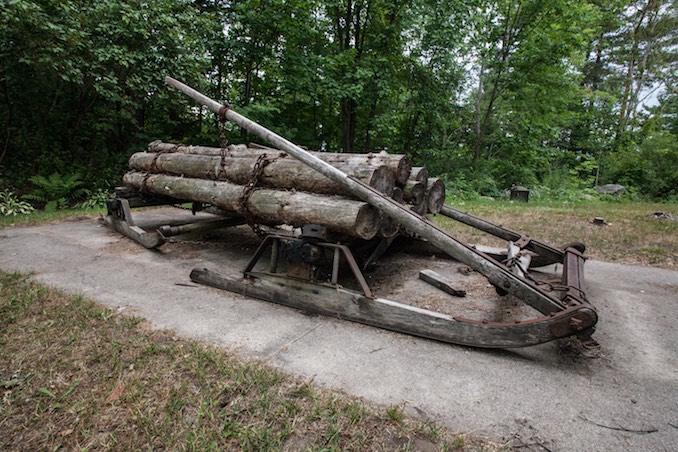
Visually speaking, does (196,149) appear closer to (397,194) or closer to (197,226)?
(197,226)

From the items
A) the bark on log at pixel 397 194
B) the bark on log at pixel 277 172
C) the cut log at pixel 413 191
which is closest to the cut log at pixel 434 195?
the cut log at pixel 413 191

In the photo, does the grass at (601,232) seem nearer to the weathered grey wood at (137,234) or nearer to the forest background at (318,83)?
the forest background at (318,83)

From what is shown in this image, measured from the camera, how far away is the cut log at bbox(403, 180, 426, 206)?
4.02 metres

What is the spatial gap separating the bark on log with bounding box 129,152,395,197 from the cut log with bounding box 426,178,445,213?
740 millimetres

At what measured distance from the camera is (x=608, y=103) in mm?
19953

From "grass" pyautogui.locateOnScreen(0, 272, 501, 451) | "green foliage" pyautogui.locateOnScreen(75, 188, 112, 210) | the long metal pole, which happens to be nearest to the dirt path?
"grass" pyautogui.locateOnScreen(0, 272, 501, 451)

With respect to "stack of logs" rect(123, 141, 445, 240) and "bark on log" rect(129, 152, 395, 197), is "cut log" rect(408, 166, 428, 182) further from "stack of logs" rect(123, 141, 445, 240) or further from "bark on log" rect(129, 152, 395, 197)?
"bark on log" rect(129, 152, 395, 197)

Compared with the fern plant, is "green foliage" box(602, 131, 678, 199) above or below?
above

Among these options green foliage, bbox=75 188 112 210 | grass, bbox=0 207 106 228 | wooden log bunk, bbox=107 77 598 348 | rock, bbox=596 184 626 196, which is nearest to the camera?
wooden log bunk, bbox=107 77 598 348

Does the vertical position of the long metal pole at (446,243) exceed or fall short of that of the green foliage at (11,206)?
it exceeds it

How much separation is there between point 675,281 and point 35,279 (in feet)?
23.5

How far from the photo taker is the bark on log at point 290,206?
10.5ft

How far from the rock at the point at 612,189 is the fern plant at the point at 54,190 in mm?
18490

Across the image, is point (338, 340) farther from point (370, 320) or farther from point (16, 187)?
point (16, 187)
